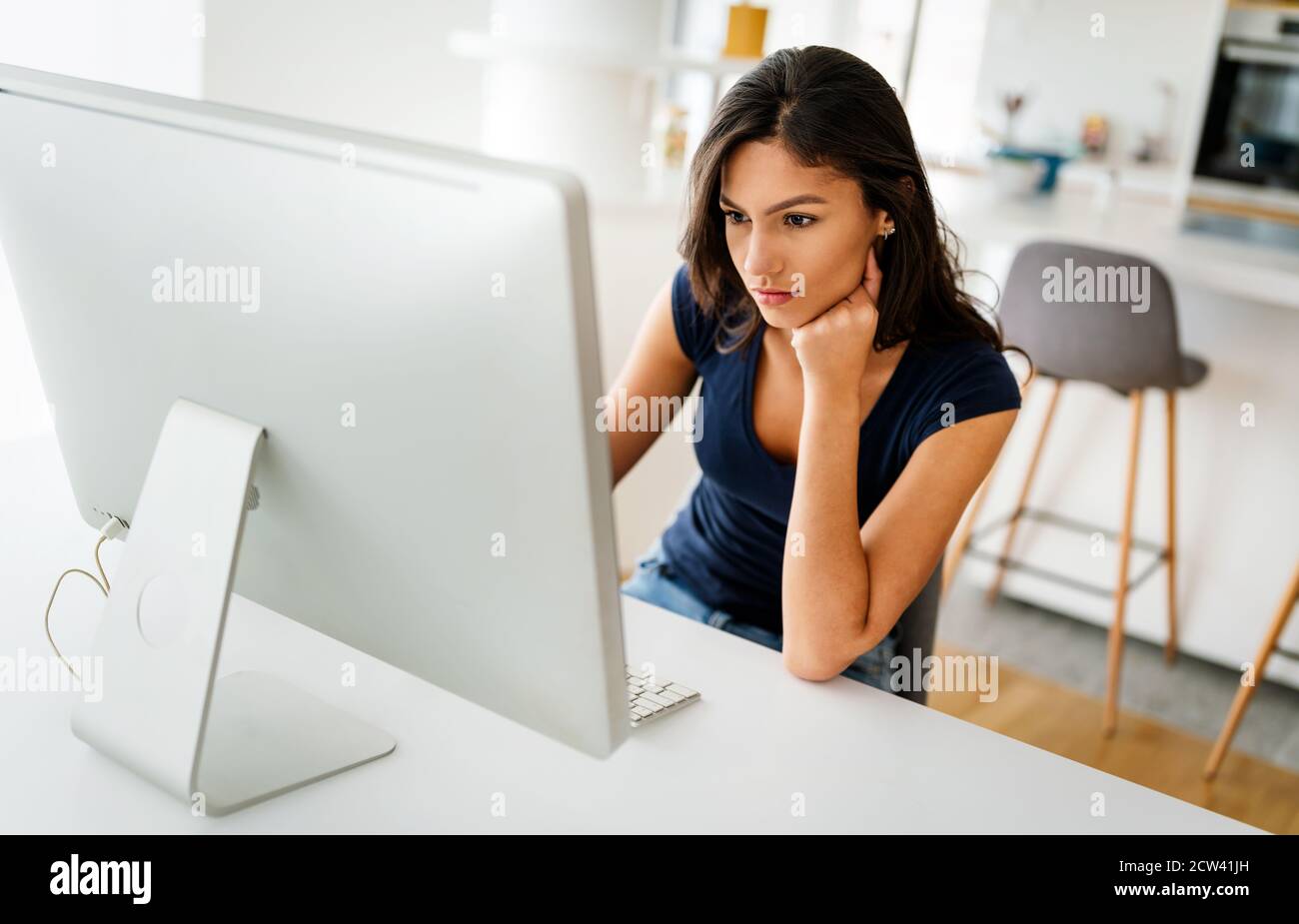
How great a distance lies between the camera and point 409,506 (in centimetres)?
75

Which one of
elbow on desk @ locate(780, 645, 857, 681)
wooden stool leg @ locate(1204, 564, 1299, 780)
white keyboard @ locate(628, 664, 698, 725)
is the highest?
elbow on desk @ locate(780, 645, 857, 681)

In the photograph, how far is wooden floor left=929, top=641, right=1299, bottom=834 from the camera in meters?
2.29

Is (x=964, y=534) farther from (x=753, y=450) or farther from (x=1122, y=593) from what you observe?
(x=753, y=450)

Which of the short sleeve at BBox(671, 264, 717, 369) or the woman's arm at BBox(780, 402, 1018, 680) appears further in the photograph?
the short sleeve at BBox(671, 264, 717, 369)

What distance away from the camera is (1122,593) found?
2.57m

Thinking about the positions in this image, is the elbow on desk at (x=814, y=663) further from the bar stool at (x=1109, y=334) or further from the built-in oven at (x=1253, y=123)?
the built-in oven at (x=1253, y=123)

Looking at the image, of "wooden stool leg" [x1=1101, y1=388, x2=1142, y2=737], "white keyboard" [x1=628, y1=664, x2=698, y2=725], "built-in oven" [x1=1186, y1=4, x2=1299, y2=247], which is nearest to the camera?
"white keyboard" [x1=628, y1=664, x2=698, y2=725]

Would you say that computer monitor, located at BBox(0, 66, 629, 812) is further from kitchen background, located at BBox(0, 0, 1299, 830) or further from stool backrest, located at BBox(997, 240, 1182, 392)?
stool backrest, located at BBox(997, 240, 1182, 392)

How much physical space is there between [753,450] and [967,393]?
255 millimetres

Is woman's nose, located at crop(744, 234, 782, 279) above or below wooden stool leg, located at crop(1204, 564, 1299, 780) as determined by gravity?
above

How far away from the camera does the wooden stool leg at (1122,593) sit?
252cm

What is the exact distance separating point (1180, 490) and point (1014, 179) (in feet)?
2.96

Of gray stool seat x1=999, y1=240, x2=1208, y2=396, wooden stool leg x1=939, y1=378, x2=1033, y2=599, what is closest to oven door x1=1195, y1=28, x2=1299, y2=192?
wooden stool leg x1=939, y1=378, x2=1033, y2=599
